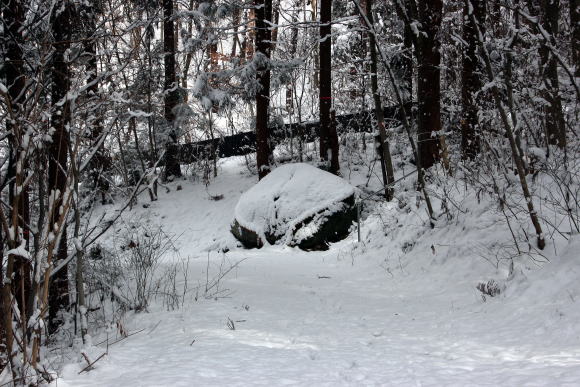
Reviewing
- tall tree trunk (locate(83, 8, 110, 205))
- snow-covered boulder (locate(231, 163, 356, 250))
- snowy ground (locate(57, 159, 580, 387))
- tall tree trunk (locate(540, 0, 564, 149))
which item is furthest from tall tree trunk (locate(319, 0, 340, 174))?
tall tree trunk (locate(83, 8, 110, 205))

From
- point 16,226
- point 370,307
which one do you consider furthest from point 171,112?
point 16,226

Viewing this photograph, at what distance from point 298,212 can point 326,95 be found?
4922mm

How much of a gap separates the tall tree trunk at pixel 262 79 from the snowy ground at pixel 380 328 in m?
7.71

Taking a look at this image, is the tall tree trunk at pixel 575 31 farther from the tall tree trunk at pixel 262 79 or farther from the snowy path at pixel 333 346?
the tall tree trunk at pixel 262 79

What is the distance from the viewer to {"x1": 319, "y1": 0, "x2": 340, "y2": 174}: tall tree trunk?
1288cm

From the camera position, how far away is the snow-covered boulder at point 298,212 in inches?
381

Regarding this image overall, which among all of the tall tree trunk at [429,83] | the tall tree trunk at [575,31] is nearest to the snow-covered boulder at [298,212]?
the tall tree trunk at [429,83]

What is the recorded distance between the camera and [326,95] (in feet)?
44.4

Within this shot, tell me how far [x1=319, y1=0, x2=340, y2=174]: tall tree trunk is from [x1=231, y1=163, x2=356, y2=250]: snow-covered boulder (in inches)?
120

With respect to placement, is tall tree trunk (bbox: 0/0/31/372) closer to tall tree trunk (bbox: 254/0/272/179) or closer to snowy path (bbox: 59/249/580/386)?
snowy path (bbox: 59/249/580/386)

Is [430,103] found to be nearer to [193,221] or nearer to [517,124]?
[517,124]

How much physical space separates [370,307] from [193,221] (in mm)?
11041

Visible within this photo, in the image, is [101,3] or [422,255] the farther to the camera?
[422,255]

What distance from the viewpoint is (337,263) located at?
8.02m
